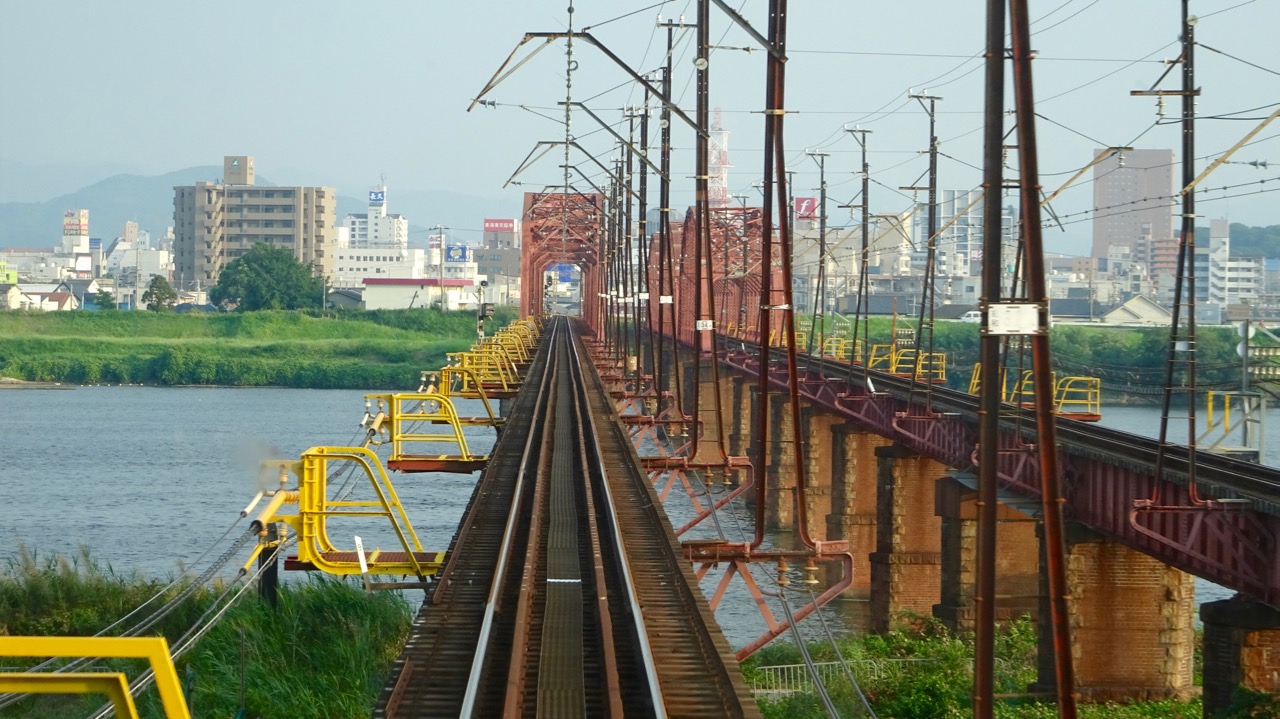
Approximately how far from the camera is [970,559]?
2738 cm

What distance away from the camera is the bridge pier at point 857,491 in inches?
1619

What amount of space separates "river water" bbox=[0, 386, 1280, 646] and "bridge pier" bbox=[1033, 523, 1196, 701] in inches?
274

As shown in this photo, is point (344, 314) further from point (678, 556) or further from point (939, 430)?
point (678, 556)

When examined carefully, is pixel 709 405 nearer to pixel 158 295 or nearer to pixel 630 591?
pixel 630 591

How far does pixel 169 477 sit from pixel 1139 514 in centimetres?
4228

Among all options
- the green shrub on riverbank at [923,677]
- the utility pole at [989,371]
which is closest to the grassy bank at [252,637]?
the green shrub on riverbank at [923,677]

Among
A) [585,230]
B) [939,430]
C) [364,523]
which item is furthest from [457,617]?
[585,230]

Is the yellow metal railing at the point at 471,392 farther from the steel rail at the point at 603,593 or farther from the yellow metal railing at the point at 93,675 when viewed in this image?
the yellow metal railing at the point at 93,675

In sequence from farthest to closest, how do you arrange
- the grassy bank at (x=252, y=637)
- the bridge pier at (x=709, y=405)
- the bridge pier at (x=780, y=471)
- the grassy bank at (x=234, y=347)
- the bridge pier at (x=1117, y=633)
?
1. the grassy bank at (x=234, y=347)
2. the bridge pier at (x=709, y=405)
3. the bridge pier at (x=780, y=471)
4. the bridge pier at (x=1117, y=633)
5. the grassy bank at (x=252, y=637)

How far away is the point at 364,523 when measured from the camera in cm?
4597

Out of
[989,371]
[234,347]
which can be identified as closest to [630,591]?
[989,371]

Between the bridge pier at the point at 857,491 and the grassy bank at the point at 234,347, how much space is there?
72805mm

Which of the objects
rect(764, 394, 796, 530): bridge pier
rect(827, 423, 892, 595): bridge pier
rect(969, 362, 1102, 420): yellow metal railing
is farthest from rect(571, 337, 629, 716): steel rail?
rect(764, 394, 796, 530): bridge pier

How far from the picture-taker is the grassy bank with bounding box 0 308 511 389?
112188mm
